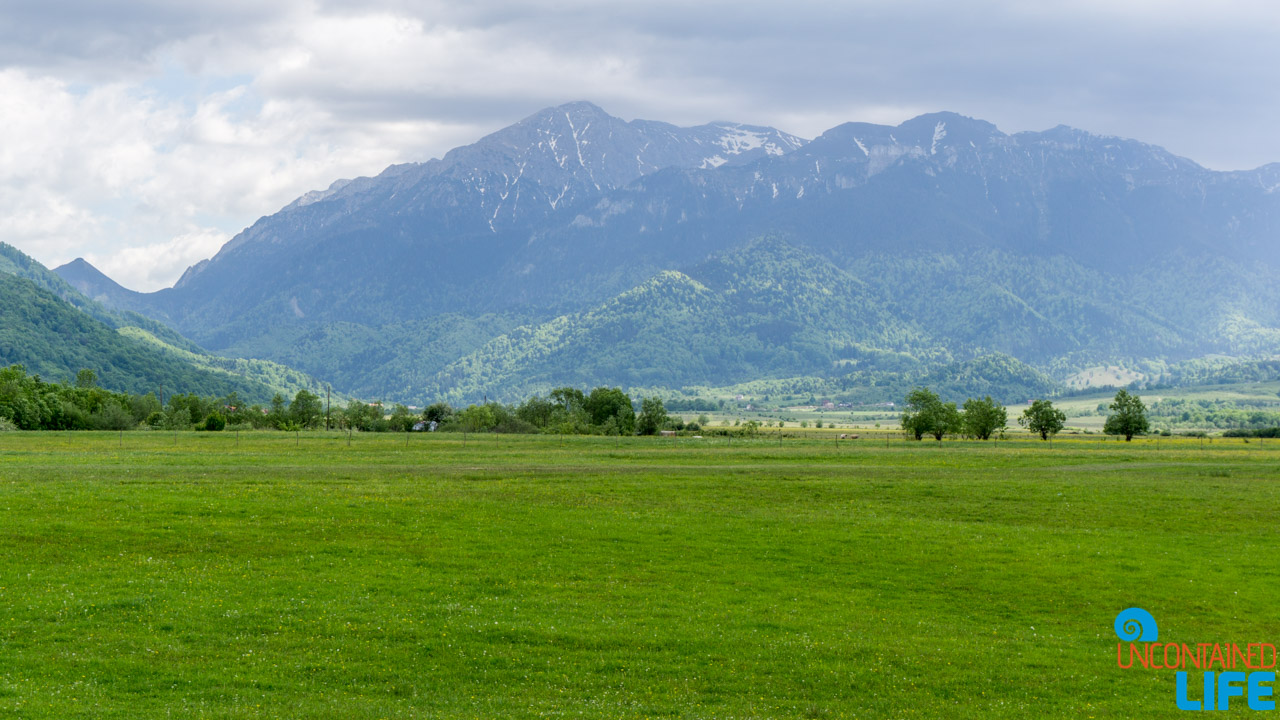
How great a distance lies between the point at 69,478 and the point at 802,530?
126 feet

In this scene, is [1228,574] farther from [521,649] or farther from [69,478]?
[69,478]

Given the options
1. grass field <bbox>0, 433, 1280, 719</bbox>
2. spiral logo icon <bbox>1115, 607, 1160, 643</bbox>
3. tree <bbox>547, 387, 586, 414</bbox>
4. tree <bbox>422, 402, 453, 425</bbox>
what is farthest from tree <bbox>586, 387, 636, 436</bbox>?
spiral logo icon <bbox>1115, 607, 1160, 643</bbox>

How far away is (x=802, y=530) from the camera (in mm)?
41812

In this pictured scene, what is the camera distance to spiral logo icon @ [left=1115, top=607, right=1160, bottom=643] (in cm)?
2786

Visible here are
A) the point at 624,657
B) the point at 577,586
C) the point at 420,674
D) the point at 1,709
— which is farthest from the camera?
the point at 577,586

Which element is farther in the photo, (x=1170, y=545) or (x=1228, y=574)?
(x=1170, y=545)

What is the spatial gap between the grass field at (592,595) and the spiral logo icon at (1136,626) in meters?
0.38

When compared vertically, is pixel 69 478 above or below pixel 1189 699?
above

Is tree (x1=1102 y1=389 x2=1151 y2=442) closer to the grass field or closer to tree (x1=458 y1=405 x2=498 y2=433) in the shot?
tree (x1=458 y1=405 x2=498 y2=433)

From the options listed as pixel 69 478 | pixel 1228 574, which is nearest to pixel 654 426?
pixel 69 478

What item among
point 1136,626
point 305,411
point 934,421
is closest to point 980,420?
point 934,421

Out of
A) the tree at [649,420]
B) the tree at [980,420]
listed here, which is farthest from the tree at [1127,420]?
the tree at [649,420]

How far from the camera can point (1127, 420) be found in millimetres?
148875

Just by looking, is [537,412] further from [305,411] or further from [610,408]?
[305,411]
